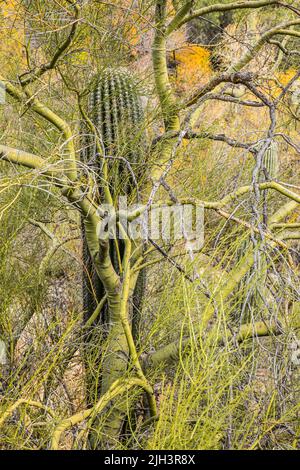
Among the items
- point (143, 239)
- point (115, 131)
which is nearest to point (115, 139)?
point (115, 131)

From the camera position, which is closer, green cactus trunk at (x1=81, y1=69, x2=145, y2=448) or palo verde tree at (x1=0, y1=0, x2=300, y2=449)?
palo verde tree at (x1=0, y1=0, x2=300, y2=449)

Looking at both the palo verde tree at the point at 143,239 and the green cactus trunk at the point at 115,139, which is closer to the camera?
the palo verde tree at the point at 143,239

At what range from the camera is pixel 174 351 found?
4000 mm

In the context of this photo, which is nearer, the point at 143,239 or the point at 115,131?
the point at 143,239

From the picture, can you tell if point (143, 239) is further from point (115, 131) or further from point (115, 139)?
point (115, 131)

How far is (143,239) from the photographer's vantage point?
3471 mm

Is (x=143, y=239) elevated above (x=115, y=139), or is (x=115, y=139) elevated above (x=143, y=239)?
(x=115, y=139)

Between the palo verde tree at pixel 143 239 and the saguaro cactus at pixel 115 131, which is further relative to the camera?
the saguaro cactus at pixel 115 131

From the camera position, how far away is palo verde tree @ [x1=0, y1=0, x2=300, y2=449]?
279cm

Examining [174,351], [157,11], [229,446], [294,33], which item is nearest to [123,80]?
[157,11]

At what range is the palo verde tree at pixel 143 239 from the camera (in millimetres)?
2789

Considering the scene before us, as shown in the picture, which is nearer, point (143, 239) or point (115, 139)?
point (143, 239)

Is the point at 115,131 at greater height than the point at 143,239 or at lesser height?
greater
